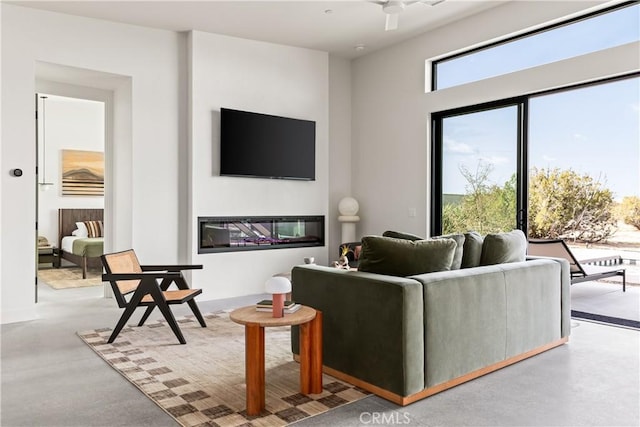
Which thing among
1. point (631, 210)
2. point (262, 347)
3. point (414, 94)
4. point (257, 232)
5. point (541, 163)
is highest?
point (414, 94)

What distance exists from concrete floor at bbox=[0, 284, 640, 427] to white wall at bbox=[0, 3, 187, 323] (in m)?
1.21

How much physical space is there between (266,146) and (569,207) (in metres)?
3.86

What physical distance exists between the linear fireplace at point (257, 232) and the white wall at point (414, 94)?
0.87 meters

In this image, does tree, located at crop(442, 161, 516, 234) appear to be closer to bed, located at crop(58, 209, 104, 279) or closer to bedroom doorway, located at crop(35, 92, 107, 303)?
bed, located at crop(58, 209, 104, 279)

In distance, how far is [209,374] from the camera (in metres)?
3.08

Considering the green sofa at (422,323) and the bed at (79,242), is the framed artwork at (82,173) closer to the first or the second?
the bed at (79,242)

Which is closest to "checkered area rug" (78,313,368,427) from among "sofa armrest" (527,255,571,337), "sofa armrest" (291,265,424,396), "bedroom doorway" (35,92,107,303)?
"sofa armrest" (291,265,424,396)

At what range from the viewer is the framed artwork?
8852 millimetres

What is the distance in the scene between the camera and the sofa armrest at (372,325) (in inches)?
100

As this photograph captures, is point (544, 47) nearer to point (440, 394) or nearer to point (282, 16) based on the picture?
point (282, 16)

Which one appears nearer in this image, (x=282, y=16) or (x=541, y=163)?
(x=282, y=16)

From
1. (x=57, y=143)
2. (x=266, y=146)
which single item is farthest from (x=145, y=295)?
(x=57, y=143)

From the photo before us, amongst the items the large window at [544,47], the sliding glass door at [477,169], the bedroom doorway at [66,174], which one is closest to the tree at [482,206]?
the sliding glass door at [477,169]

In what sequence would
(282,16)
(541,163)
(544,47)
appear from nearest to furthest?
(544,47) < (282,16) < (541,163)
